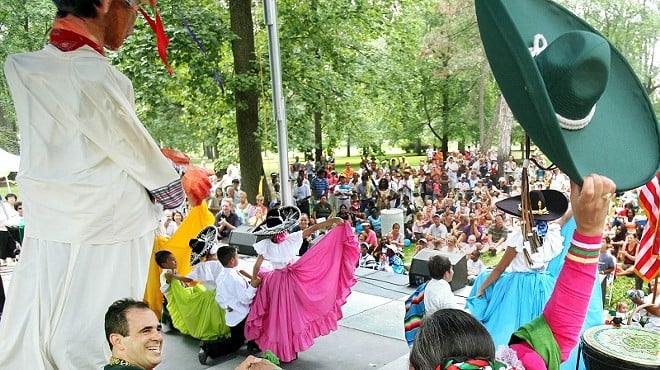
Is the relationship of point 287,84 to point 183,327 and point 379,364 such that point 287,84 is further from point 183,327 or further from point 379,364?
point 379,364

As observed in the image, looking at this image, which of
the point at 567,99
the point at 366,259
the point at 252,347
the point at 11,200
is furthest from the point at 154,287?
the point at 11,200

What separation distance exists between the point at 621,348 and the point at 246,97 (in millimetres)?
9760

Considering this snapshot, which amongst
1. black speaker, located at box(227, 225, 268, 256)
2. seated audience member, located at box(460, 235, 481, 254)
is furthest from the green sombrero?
seated audience member, located at box(460, 235, 481, 254)

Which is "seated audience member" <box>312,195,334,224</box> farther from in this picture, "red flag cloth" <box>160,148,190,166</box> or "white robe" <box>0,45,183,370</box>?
"white robe" <box>0,45,183,370</box>

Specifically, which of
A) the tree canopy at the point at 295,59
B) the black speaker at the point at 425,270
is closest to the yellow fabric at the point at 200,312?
the black speaker at the point at 425,270

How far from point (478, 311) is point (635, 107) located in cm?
291

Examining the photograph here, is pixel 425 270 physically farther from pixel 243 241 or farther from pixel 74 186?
pixel 74 186

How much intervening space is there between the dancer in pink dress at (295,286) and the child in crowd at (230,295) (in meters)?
0.09

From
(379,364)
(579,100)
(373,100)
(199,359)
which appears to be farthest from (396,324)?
(373,100)

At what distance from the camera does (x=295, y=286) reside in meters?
5.23

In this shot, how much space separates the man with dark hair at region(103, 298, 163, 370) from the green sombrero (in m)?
1.45

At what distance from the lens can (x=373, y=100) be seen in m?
13.8

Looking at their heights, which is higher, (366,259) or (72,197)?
(72,197)

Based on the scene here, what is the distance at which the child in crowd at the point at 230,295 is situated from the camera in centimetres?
532
